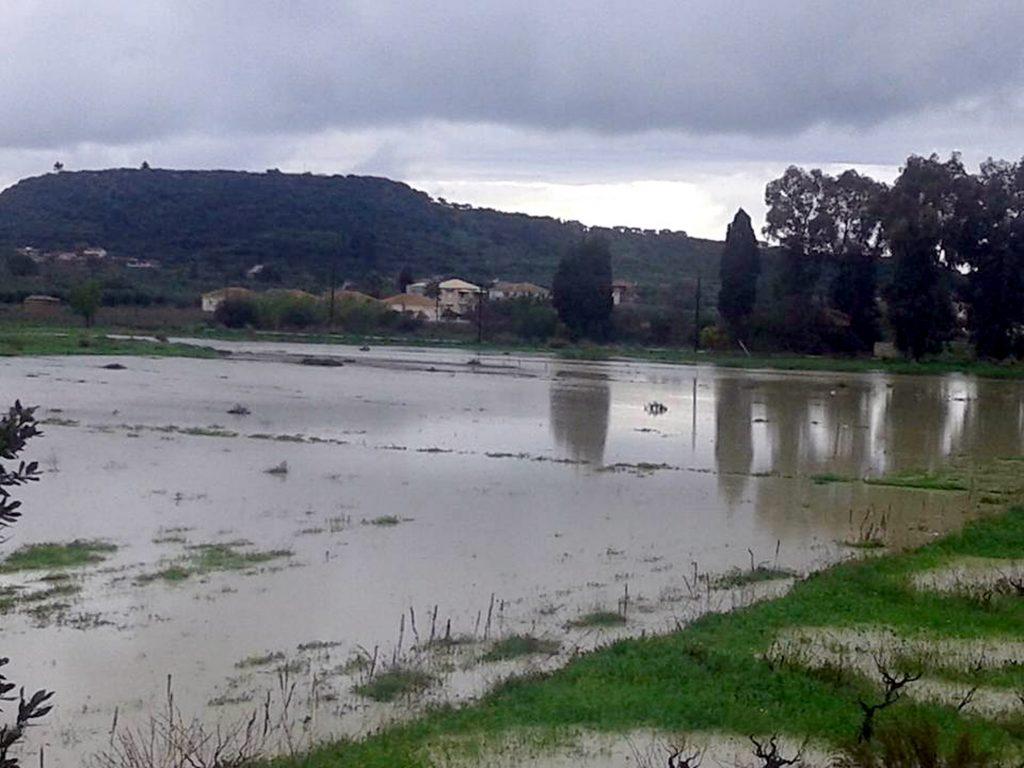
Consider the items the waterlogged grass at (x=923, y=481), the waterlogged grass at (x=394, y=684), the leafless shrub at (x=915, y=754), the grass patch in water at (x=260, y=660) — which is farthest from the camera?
the waterlogged grass at (x=923, y=481)

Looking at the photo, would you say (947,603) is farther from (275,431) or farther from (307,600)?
(275,431)

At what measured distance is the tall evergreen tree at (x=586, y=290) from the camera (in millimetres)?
67562

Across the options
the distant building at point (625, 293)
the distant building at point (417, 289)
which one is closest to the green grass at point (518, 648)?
the distant building at point (625, 293)

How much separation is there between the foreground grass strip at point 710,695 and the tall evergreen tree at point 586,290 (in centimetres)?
5791

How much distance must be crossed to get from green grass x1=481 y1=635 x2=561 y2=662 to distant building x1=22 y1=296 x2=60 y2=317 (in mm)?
68256

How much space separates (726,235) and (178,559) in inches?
2113

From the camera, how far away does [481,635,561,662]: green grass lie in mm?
8930

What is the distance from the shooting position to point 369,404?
30.9 metres

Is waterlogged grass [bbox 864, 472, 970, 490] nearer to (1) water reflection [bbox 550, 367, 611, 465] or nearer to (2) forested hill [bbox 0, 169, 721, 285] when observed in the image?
(1) water reflection [bbox 550, 367, 611, 465]

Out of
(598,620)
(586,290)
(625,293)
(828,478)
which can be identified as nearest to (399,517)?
(598,620)

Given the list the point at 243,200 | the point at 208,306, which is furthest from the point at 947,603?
the point at 243,200

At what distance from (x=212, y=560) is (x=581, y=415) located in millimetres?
18512

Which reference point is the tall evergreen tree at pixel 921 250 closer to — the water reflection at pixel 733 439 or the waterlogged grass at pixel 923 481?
the water reflection at pixel 733 439

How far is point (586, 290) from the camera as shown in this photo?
222 feet
